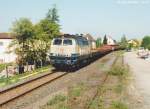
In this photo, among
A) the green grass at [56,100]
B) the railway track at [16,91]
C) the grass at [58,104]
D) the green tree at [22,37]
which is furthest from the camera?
the green tree at [22,37]

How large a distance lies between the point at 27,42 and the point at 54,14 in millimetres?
45014

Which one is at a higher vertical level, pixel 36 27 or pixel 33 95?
pixel 36 27

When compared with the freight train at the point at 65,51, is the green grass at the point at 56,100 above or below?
below

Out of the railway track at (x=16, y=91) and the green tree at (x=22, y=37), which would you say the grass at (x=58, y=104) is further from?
the green tree at (x=22, y=37)

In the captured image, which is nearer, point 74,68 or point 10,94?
point 10,94

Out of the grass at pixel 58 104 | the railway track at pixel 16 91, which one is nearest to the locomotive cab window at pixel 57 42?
the railway track at pixel 16 91

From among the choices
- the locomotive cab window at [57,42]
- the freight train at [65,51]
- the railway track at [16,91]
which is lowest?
the railway track at [16,91]

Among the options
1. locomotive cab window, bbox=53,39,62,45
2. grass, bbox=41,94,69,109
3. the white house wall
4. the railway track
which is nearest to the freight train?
locomotive cab window, bbox=53,39,62,45

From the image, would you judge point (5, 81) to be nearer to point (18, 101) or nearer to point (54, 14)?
point (18, 101)

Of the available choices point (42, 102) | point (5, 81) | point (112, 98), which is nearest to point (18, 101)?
point (42, 102)

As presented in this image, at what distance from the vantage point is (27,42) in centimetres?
3619

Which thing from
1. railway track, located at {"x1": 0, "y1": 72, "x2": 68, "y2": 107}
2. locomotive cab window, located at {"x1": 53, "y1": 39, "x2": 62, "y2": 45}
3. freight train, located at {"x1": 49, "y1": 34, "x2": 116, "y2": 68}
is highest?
locomotive cab window, located at {"x1": 53, "y1": 39, "x2": 62, "y2": 45}

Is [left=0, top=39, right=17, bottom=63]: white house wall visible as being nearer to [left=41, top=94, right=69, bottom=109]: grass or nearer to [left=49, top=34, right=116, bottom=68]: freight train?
[left=49, top=34, right=116, bottom=68]: freight train

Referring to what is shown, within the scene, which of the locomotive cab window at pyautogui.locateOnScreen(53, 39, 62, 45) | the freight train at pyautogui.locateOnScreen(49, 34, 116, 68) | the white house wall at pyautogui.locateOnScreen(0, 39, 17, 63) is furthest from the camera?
the white house wall at pyautogui.locateOnScreen(0, 39, 17, 63)
